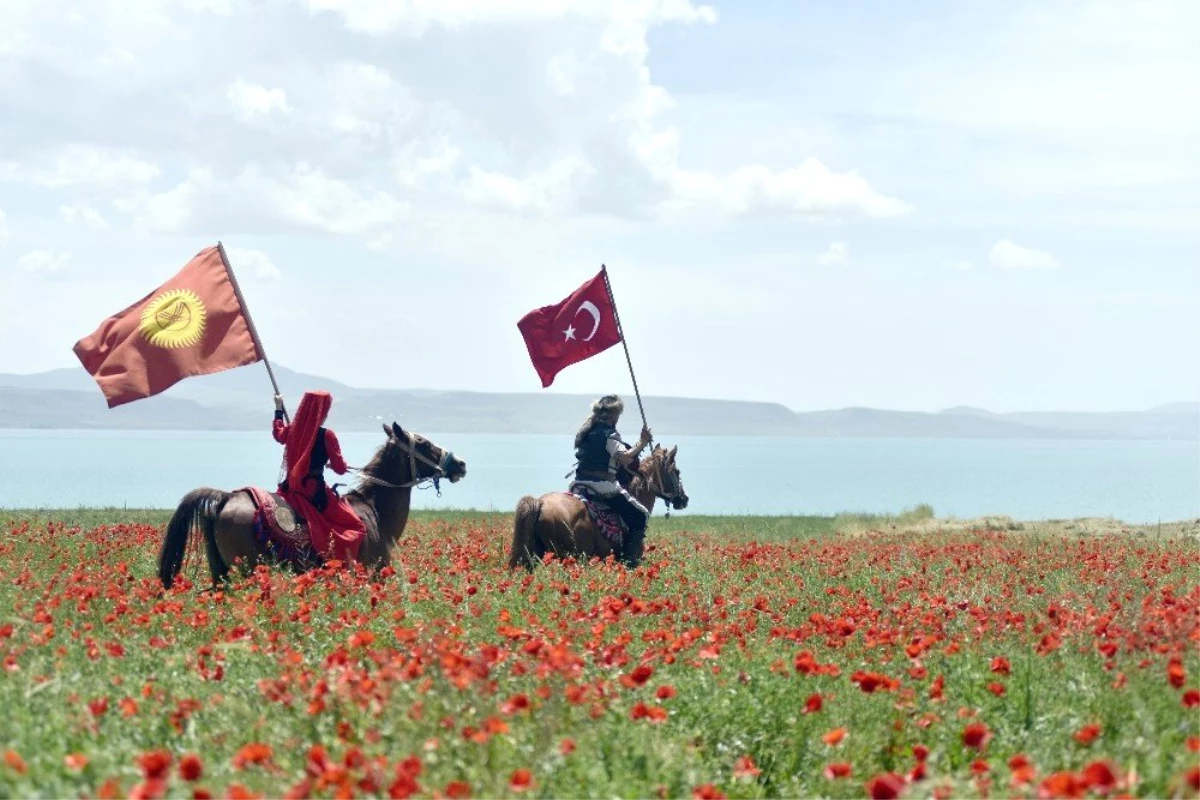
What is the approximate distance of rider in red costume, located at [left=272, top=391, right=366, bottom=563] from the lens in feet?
45.3

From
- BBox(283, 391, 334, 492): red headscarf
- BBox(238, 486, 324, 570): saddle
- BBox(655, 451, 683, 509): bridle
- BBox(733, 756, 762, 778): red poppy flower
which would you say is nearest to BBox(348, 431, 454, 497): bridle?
BBox(283, 391, 334, 492): red headscarf

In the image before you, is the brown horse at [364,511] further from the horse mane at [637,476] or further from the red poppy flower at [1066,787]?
the red poppy flower at [1066,787]

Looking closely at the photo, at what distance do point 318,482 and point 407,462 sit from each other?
1.31 metres

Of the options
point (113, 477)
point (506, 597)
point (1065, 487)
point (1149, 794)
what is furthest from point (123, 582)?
point (1065, 487)

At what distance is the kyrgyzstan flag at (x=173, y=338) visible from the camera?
1490 cm

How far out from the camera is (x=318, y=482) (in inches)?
553

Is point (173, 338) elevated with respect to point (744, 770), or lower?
elevated

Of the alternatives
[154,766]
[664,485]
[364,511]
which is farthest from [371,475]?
[154,766]

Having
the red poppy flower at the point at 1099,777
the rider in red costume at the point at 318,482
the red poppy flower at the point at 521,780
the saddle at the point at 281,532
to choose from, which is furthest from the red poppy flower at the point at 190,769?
the rider in red costume at the point at 318,482

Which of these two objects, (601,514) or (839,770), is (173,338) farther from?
(839,770)

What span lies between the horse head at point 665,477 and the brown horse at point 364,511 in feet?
9.41

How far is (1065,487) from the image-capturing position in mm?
136875

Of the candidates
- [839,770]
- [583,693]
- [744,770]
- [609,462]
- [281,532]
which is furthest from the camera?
[609,462]

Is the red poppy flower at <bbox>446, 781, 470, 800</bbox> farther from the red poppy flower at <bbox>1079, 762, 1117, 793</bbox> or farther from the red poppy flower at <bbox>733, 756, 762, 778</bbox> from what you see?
the red poppy flower at <bbox>1079, 762, 1117, 793</bbox>
